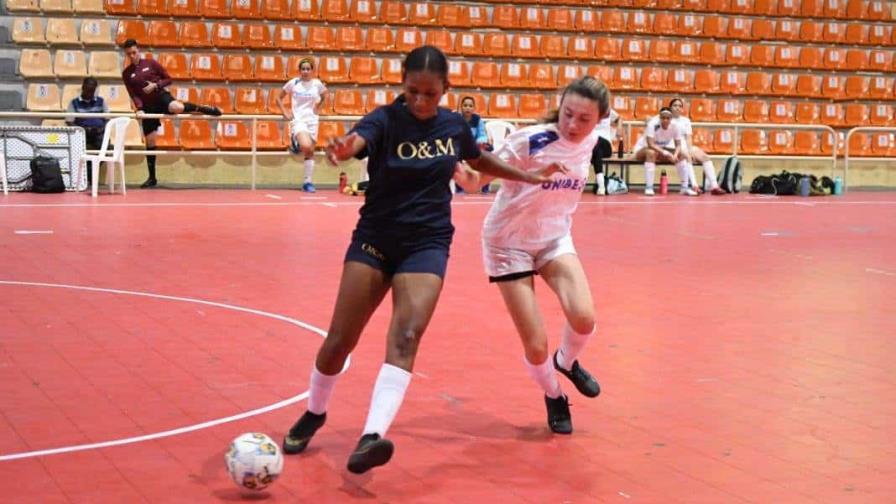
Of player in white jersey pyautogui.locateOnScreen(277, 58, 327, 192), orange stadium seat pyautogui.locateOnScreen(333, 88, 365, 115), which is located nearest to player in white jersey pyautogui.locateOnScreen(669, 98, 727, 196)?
orange stadium seat pyautogui.locateOnScreen(333, 88, 365, 115)

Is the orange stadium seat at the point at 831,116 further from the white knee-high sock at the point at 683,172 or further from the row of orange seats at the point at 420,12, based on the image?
the white knee-high sock at the point at 683,172

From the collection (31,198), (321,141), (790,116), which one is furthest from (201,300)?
(790,116)

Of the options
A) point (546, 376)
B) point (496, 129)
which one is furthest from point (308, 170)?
point (546, 376)

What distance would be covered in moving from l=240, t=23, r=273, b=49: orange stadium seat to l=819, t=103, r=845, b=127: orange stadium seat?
469 inches

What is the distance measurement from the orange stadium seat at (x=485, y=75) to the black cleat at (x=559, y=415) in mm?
19202

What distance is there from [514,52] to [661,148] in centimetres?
404

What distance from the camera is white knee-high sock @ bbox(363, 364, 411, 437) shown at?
5184 mm

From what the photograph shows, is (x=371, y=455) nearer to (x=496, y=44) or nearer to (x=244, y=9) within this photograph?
(x=244, y=9)

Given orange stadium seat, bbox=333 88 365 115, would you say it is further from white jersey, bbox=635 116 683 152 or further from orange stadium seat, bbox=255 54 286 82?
white jersey, bbox=635 116 683 152

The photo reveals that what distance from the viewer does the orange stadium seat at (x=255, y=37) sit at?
2389cm

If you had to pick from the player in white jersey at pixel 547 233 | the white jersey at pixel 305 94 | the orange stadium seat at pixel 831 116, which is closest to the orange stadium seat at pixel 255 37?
the white jersey at pixel 305 94

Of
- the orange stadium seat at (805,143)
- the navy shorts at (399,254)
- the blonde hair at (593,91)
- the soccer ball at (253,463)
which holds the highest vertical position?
the blonde hair at (593,91)

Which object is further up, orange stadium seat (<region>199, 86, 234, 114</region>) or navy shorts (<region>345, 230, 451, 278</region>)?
orange stadium seat (<region>199, 86, 234, 114</region>)

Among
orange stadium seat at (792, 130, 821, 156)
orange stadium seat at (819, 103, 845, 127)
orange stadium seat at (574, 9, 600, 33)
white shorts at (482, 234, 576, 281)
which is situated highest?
orange stadium seat at (574, 9, 600, 33)
